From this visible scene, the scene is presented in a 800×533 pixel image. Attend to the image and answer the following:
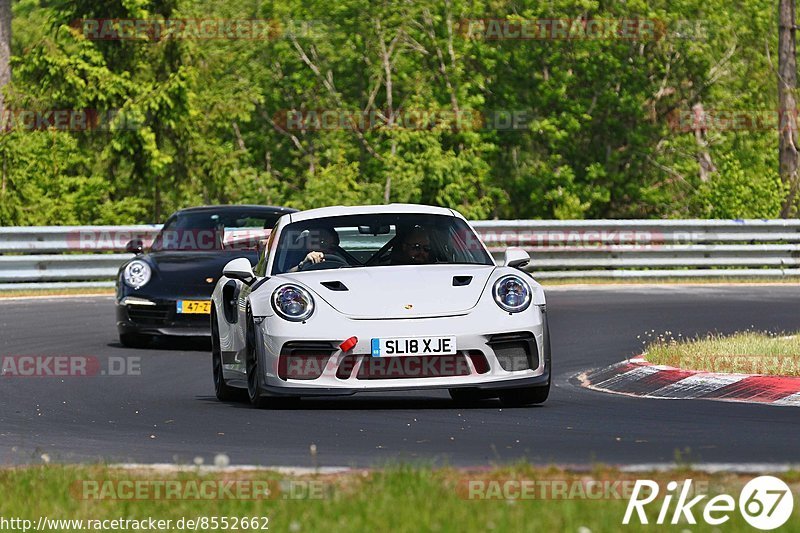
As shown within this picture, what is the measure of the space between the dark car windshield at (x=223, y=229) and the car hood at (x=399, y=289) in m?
6.56

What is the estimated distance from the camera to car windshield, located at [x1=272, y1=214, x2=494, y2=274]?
11.3 meters

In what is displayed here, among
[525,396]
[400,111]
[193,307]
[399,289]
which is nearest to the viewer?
[399,289]

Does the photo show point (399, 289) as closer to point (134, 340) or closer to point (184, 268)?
point (184, 268)

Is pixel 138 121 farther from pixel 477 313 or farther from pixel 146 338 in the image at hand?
pixel 477 313

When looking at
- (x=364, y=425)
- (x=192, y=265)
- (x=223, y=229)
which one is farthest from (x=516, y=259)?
(x=223, y=229)

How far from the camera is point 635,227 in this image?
28.1 m

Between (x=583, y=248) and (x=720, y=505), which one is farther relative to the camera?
(x=583, y=248)

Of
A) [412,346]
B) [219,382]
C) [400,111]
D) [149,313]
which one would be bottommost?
[400,111]

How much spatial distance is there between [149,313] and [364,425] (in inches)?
290

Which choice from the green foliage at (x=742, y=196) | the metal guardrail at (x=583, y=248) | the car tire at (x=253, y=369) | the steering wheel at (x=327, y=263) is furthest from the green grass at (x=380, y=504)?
the green foliage at (x=742, y=196)

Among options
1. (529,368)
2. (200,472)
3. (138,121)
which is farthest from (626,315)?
(138,121)

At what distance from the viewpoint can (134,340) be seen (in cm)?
1695

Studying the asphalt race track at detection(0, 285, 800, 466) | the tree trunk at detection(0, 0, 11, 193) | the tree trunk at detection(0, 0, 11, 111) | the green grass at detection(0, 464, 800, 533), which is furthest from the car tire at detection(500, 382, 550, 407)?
the tree trunk at detection(0, 0, 11, 111)

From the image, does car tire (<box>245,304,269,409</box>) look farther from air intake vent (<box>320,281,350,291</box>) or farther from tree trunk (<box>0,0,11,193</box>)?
tree trunk (<box>0,0,11,193</box>)
